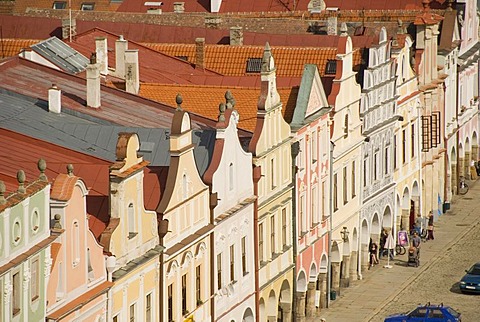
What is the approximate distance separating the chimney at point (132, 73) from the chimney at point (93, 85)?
817cm

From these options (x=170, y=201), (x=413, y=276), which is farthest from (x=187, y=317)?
(x=413, y=276)

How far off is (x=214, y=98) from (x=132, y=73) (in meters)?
3.93

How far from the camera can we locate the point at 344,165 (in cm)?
9775

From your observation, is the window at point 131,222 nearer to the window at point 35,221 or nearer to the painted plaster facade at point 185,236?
the painted plaster facade at point 185,236

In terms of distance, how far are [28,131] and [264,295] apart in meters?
15.4

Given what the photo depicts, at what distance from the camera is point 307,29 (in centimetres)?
11719

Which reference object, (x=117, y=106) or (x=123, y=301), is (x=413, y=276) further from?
(x=123, y=301)

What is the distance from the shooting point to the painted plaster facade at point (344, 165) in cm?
9575

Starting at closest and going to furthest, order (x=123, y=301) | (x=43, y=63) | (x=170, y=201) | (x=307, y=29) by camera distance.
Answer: (x=123, y=301) → (x=170, y=201) → (x=43, y=63) → (x=307, y=29)

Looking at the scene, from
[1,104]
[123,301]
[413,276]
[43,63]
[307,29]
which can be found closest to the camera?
[123,301]

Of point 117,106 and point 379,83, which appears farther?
point 379,83

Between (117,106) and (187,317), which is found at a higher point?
(117,106)

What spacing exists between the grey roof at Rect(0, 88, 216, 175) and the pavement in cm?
→ 1572

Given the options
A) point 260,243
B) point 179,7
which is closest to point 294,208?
point 260,243
